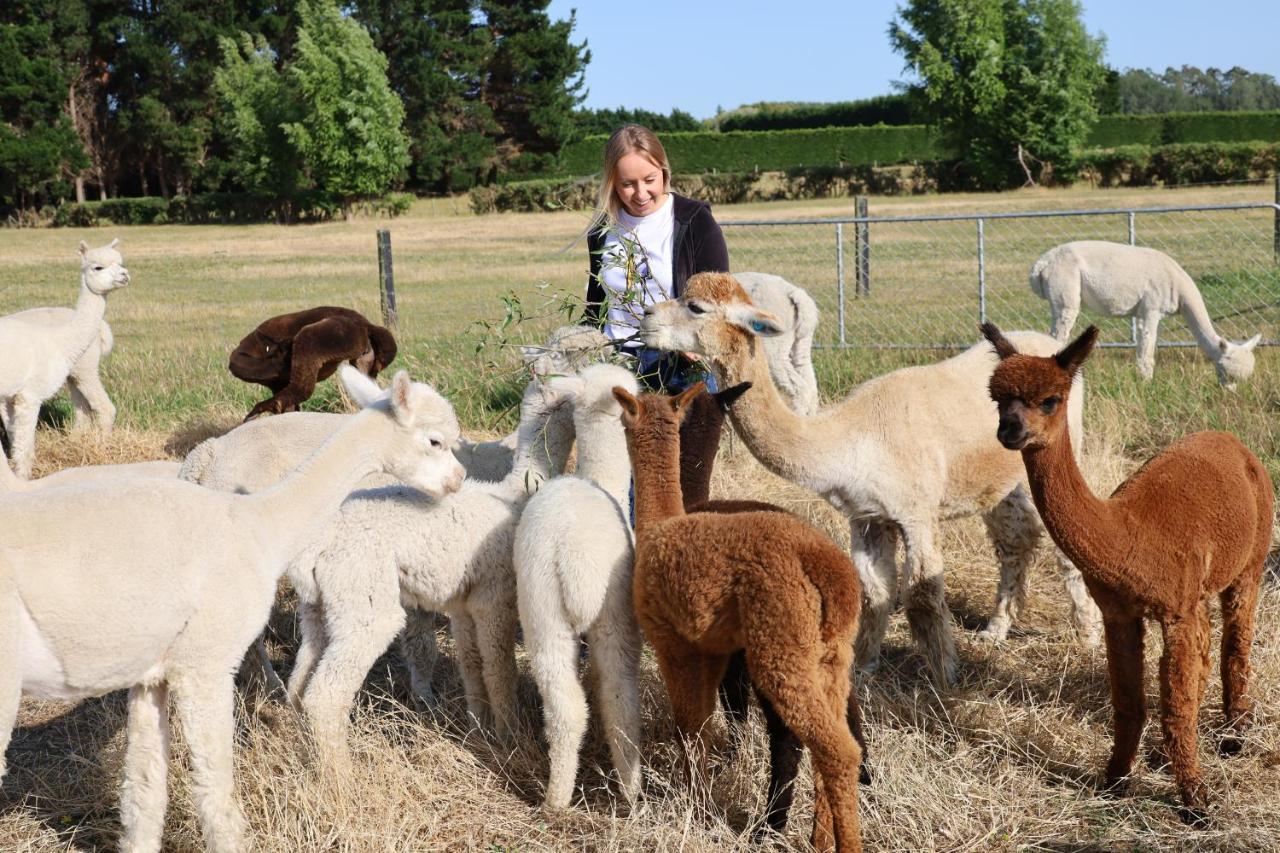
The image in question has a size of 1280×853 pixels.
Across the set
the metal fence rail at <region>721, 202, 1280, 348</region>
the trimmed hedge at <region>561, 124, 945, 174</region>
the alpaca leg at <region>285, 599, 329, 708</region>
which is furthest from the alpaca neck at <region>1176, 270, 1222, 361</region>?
the trimmed hedge at <region>561, 124, 945, 174</region>

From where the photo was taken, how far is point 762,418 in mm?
4922

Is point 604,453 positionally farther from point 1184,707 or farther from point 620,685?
point 1184,707

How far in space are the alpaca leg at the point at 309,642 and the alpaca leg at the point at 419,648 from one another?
1.96ft

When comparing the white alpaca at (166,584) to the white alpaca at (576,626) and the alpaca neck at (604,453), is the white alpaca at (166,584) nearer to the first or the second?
the white alpaca at (576,626)

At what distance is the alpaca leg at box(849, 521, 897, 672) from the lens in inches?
210

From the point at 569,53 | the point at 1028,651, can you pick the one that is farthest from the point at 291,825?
the point at 569,53

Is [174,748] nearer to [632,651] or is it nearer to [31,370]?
[632,651]

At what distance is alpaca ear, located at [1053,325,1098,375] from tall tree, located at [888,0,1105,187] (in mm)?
50505

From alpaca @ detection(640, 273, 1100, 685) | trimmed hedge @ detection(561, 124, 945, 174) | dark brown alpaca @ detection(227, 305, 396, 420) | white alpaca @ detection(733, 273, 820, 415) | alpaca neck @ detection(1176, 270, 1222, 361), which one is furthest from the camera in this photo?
trimmed hedge @ detection(561, 124, 945, 174)

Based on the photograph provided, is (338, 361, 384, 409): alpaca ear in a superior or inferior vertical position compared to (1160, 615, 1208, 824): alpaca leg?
superior

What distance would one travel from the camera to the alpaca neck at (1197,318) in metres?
10.5

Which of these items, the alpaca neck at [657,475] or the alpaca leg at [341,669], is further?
the alpaca leg at [341,669]

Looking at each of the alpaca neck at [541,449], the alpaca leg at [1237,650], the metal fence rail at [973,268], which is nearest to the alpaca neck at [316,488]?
the alpaca neck at [541,449]

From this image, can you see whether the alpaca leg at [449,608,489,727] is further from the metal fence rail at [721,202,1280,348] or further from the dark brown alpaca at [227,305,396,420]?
the metal fence rail at [721,202,1280,348]
